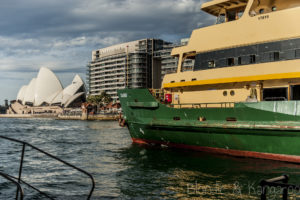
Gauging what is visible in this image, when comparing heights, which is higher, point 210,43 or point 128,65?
point 128,65

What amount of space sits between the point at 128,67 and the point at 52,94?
4860 cm

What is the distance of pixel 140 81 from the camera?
424 feet

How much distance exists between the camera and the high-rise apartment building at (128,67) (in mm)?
130375

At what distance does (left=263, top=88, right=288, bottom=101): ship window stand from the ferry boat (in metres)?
0.05

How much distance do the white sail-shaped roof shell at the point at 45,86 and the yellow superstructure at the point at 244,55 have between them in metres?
142

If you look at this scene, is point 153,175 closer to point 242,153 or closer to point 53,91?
point 242,153

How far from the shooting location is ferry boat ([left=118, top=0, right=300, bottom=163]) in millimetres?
14336

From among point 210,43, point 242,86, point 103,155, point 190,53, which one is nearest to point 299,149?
point 242,86

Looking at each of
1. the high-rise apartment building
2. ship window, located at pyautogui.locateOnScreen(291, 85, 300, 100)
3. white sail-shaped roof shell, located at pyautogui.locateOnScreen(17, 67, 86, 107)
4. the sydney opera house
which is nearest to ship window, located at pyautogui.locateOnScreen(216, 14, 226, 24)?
ship window, located at pyautogui.locateOnScreen(291, 85, 300, 100)

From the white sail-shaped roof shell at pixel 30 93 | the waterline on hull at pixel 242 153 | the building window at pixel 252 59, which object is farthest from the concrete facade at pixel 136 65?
the building window at pixel 252 59

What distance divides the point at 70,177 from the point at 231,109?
8.33 metres

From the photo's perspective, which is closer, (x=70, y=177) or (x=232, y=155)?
(x=70, y=177)

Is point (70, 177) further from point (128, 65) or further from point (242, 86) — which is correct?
point (128, 65)

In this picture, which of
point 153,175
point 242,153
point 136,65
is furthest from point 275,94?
point 136,65
